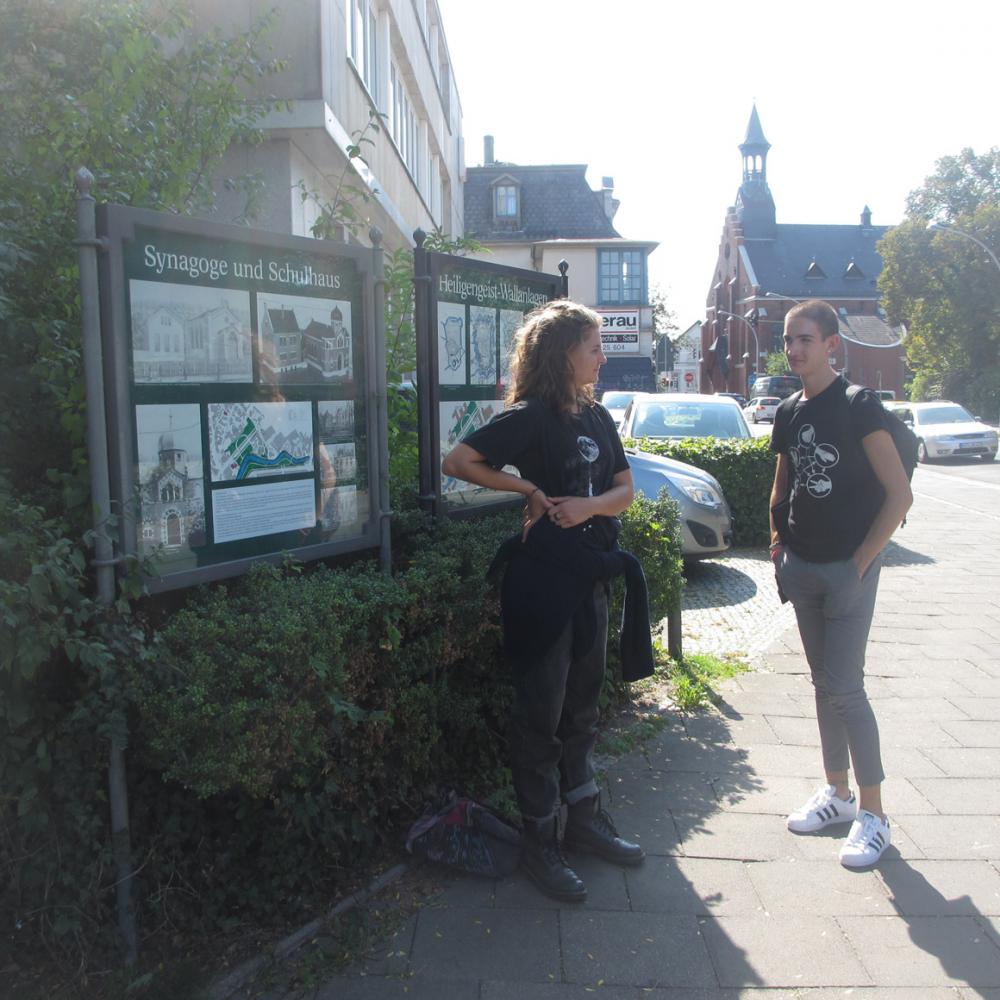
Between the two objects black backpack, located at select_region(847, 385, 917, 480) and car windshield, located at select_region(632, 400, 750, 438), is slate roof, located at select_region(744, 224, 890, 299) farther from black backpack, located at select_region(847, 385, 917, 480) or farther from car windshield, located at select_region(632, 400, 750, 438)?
black backpack, located at select_region(847, 385, 917, 480)

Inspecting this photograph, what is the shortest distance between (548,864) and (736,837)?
0.93 metres

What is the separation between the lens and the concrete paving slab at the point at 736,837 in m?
3.86

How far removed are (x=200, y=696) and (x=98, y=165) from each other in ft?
7.45

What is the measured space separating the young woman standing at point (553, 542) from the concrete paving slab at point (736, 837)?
33cm

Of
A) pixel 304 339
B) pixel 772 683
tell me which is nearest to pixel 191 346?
pixel 304 339

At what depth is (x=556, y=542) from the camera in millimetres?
3461

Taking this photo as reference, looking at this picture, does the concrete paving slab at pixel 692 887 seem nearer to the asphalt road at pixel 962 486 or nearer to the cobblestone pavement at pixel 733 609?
the cobblestone pavement at pixel 733 609

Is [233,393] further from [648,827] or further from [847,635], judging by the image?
[847,635]

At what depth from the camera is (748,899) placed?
11.5ft

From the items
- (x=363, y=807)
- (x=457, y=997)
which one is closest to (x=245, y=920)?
(x=363, y=807)

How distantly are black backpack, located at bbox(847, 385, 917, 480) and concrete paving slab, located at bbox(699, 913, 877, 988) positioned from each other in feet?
5.43

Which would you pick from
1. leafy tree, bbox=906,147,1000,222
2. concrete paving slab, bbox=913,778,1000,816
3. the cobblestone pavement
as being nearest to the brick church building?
leafy tree, bbox=906,147,1000,222

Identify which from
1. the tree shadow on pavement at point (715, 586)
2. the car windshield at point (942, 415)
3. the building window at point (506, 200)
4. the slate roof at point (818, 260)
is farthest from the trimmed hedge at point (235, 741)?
the slate roof at point (818, 260)

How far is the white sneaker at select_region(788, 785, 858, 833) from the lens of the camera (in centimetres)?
406
